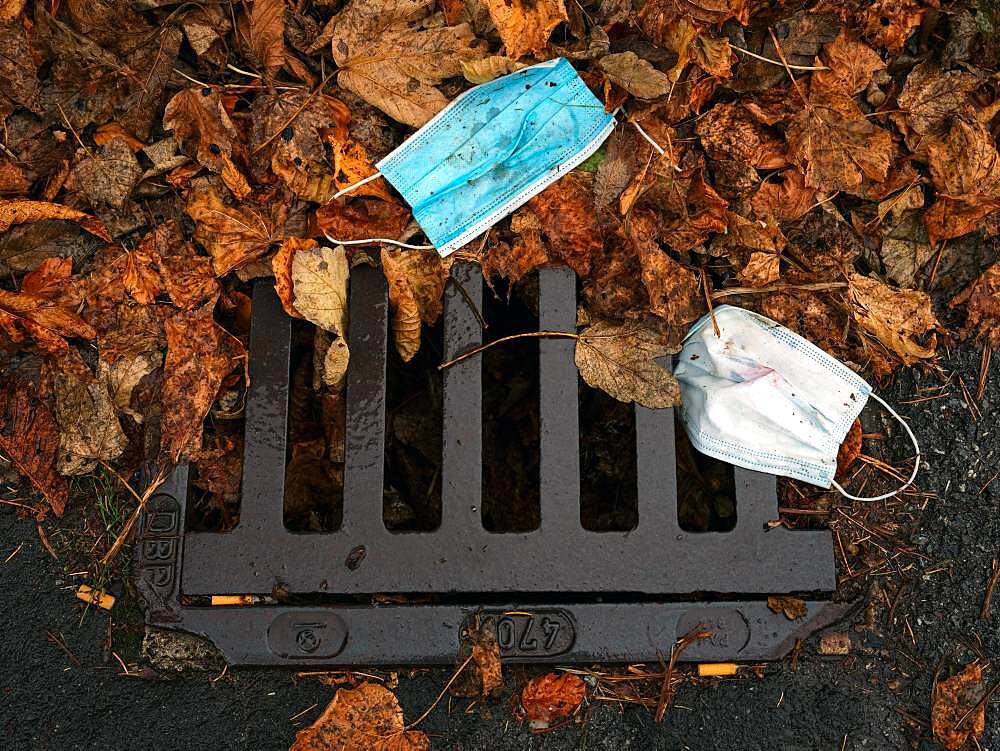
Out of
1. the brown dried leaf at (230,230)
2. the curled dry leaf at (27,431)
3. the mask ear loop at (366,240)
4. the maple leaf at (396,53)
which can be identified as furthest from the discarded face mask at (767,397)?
the curled dry leaf at (27,431)

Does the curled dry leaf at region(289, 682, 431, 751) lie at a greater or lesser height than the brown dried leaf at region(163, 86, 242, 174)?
lesser

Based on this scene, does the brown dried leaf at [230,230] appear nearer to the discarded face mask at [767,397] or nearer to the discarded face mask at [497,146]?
the discarded face mask at [497,146]

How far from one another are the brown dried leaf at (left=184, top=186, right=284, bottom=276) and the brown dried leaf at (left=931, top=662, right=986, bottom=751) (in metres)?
1.62

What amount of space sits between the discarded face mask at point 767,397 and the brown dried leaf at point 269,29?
0.99m

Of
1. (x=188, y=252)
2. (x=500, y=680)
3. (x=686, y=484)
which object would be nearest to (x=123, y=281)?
(x=188, y=252)

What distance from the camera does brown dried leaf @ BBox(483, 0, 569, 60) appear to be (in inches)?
60.6

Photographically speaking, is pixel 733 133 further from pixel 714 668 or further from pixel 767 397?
pixel 714 668

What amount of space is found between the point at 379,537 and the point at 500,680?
363 millimetres

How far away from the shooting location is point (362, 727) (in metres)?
1.62

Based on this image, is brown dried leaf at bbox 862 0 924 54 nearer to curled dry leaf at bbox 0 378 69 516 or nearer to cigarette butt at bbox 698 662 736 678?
cigarette butt at bbox 698 662 736 678

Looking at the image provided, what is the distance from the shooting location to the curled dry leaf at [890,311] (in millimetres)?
Result: 1698

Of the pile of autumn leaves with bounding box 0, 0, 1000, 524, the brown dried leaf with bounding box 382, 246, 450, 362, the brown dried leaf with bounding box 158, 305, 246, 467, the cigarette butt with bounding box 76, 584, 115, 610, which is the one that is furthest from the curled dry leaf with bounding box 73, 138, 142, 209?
the cigarette butt with bounding box 76, 584, 115, 610

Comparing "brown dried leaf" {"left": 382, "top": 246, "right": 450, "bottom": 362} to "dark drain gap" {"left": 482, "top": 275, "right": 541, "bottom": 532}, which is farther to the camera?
"dark drain gap" {"left": 482, "top": 275, "right": 541, "bottom": 532}

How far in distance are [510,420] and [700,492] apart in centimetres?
43
